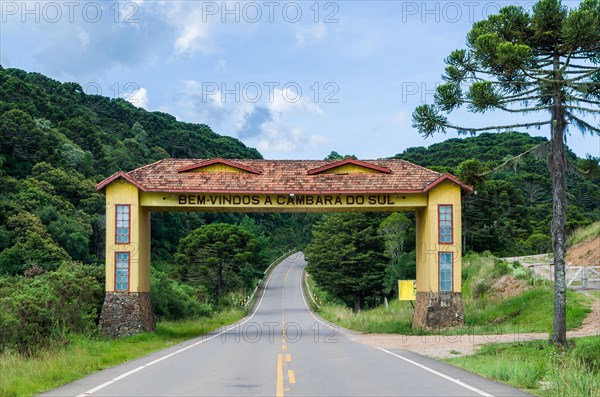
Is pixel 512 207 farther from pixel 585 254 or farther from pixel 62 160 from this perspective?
pixel 62 160

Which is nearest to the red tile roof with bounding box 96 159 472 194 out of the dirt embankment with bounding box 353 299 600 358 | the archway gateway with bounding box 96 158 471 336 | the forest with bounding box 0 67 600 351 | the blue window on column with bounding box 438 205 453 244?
the archway gateway with bounding box 96 158 471 336

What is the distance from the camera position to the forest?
25.8 meters

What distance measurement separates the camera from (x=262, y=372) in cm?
1400

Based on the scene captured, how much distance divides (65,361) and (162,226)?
230ft

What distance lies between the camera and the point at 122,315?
2683 cm

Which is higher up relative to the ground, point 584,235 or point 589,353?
point 584,235

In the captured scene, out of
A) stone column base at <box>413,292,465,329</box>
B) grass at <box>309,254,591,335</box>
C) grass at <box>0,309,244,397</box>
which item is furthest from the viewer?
stone column base at <box>413,292,465,329</box>

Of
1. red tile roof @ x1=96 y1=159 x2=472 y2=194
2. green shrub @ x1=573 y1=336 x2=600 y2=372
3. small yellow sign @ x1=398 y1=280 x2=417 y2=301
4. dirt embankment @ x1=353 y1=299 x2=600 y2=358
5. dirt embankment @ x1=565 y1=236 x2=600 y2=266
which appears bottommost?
dirt embankment @ x1=353 y1=299 x2=600 y2=358

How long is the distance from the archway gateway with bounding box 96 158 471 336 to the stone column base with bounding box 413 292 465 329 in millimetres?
40

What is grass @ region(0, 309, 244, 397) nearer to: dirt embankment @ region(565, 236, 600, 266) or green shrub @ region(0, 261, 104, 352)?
green shrub @ region(0, 261, 104, 352)

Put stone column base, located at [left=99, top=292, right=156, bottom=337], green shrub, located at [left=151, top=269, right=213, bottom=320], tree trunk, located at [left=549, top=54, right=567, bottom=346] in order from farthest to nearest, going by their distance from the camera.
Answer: green shrub, located at [left=151, top=269, right=213, bottom=320]
stone column base, located at [left=99, top=292, right=156, bottom=337]
tree trunk, located at [left=549, top=54, right=567, bottom=346]

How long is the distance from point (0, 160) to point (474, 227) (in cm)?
4582

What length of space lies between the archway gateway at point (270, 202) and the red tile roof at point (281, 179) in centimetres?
4

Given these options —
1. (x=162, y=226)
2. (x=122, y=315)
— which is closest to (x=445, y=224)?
(x=122, y=315)
